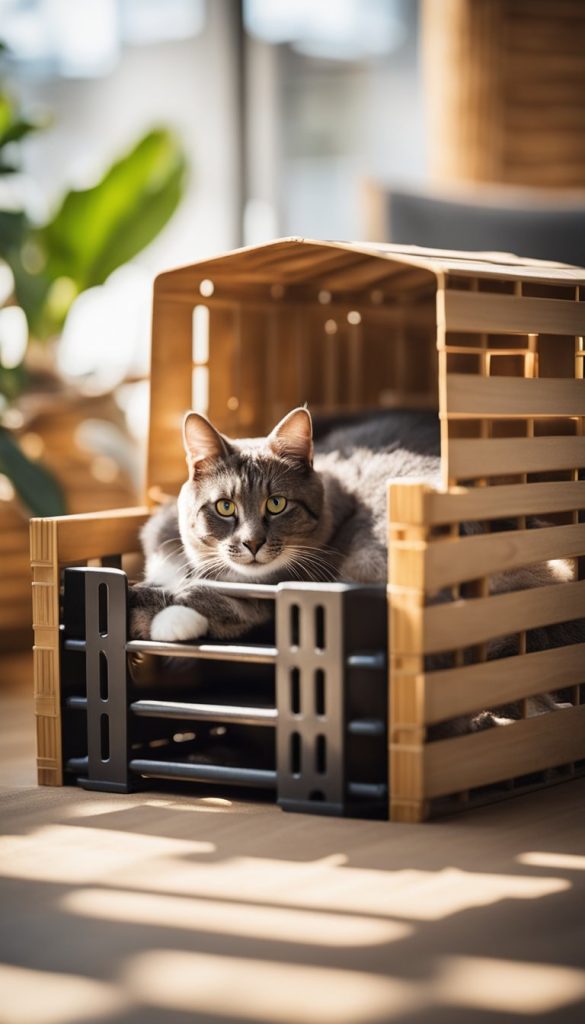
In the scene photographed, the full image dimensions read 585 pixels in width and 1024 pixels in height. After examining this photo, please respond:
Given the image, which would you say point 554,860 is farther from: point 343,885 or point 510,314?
point 510,314

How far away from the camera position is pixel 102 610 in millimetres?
1736

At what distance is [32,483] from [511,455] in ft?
3.87

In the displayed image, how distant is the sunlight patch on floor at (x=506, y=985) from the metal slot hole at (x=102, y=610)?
0.75 m

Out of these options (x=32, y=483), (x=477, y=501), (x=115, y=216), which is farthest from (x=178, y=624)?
(x=115, y=216)

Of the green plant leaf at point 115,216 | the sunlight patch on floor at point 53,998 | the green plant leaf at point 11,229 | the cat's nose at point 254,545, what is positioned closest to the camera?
the sunlight patch on floor at point 53,998

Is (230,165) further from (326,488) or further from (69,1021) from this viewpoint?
(69,1021)

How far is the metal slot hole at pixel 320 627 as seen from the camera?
159 centimetres

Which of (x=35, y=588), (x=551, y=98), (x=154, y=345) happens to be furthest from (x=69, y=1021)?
(x=551, y=98)

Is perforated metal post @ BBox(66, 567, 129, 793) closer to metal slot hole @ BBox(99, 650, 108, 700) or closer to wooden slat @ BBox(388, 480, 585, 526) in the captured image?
metal slot hole @ BBox(99, 650, 108, 700)

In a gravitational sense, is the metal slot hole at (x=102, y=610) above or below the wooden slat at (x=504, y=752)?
above

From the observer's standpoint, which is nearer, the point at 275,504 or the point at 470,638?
the point at 470,638

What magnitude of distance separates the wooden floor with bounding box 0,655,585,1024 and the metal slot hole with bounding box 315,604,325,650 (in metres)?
0.23

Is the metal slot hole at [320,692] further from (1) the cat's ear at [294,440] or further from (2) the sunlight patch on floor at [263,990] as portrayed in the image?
(2) the sunlight patch on floor at [263,990]

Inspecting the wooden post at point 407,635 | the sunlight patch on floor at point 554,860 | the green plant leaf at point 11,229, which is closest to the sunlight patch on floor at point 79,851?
the wooden post at point 407,635
